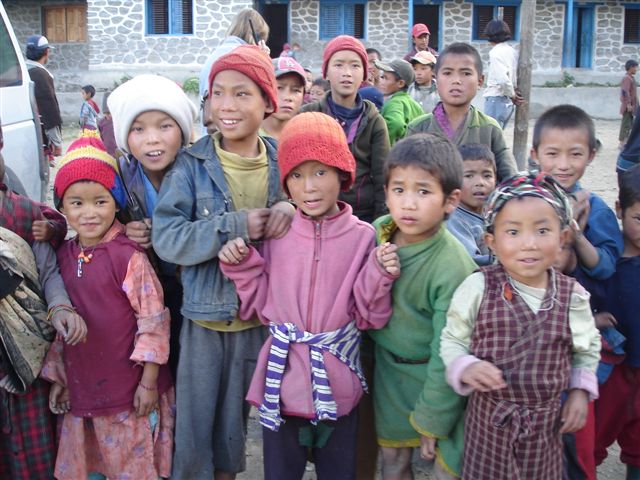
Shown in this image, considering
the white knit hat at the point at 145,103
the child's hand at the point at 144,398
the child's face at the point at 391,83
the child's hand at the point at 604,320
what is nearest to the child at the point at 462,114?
the child's hand at the point at 604,320

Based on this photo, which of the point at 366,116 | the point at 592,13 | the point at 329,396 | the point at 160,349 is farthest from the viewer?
the point at 592,13

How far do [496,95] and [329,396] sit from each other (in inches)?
288

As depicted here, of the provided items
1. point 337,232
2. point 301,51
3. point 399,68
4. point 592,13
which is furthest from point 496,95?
point 592,13

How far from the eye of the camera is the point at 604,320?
8.11 feet

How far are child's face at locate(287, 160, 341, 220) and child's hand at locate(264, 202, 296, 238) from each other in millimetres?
71

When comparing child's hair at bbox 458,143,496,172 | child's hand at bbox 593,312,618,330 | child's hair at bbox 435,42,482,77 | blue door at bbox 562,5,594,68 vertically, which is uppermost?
blue door at bbox 562,5,594,68

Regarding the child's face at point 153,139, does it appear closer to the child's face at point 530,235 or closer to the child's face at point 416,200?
the child's face at point 416,200

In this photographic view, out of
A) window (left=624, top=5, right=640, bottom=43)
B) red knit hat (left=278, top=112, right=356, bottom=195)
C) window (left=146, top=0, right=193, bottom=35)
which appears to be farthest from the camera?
window (left=624, top=5, right=640, bottom=43)

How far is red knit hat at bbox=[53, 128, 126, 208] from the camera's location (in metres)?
2.40

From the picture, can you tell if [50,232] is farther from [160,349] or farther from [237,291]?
[237,291]

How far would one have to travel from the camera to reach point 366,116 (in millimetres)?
3730

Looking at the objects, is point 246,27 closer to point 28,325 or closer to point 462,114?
point 462,114

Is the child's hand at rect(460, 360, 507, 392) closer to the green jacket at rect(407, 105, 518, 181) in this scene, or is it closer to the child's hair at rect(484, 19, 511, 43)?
the green jacket at rect(407, 105, 518, 181)

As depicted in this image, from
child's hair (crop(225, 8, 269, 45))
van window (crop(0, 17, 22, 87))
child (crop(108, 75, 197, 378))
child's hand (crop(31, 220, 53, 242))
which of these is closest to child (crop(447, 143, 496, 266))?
child (crop(108, 75, 197, 378))
